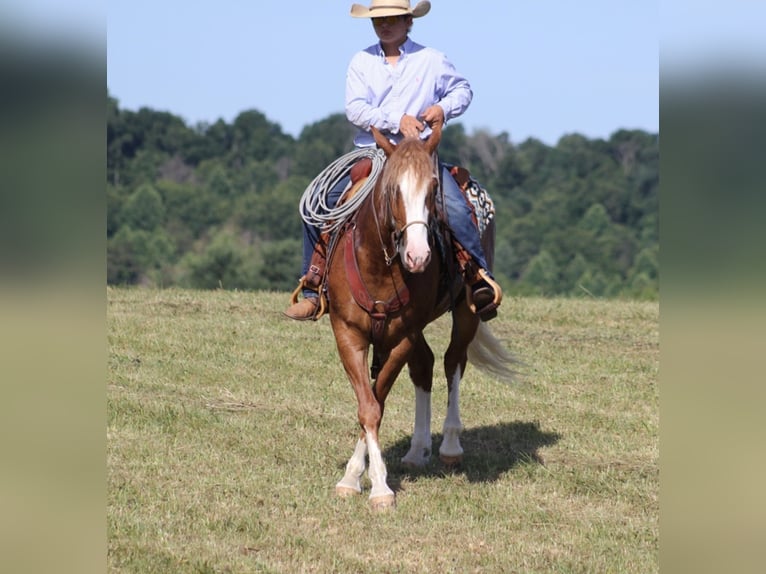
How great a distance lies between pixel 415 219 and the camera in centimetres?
632

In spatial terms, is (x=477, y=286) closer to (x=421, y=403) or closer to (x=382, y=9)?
(x=421, y=403)

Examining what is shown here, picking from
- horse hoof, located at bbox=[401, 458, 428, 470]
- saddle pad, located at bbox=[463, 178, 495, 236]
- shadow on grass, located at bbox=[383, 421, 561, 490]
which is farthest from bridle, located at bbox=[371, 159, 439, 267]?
horse hoof, located at bbox=[401, 458, 428, 470]

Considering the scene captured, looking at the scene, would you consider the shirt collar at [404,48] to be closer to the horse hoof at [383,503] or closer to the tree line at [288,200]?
the horse hoof at [383,503]

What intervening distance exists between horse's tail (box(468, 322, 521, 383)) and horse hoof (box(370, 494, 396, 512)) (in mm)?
2506

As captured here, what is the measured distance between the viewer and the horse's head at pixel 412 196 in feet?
20.6

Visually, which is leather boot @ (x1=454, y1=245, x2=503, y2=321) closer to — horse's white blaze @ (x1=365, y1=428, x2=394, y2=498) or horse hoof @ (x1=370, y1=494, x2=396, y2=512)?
horse's white blaze @ (x1=365, y1=428, x2=394, y2=498)

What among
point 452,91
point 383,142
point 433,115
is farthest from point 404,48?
point 383,142

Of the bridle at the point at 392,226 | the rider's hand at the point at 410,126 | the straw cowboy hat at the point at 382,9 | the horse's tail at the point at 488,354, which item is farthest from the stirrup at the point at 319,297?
the horse's tail at the point at 488,354

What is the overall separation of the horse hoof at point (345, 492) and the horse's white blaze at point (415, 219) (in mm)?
1775

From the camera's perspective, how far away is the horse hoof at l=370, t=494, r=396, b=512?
6.92 meters

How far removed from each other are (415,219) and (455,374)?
95.8 inches
